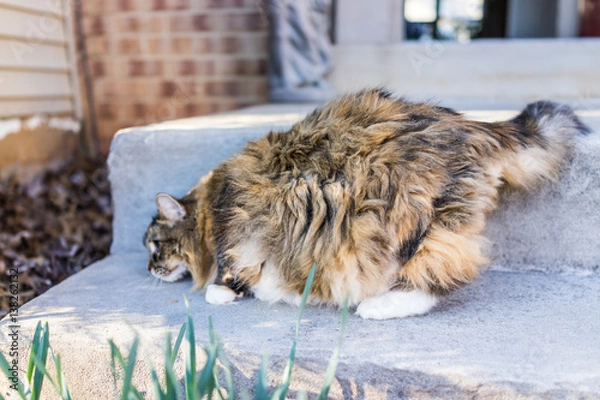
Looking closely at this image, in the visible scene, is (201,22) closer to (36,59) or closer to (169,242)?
(36,59)

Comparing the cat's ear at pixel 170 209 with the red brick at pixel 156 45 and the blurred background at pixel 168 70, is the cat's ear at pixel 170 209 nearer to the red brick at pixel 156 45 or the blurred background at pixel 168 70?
the blurred background at pixel 168 70

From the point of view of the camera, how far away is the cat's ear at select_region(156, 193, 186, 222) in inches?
87.6

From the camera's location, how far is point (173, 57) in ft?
15.8

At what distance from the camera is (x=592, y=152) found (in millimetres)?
2193

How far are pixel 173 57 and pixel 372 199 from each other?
11.5ft

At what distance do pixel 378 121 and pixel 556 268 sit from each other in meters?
1.03

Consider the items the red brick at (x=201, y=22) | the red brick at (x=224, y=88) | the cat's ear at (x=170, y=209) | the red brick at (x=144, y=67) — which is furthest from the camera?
the red brick at (x=144, y=67)

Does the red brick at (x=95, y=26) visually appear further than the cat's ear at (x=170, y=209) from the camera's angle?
Yes

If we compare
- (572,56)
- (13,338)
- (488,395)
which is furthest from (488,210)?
(572,56)

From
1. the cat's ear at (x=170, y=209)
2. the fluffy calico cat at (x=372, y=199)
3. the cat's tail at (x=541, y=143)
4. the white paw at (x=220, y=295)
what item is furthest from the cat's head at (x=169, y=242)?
the cat's tail at (x=541, y=143)

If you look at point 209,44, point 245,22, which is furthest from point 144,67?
point 245,22

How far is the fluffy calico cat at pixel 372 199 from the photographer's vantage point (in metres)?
1.84

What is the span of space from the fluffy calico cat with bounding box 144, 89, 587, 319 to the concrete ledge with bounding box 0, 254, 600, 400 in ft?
0.39

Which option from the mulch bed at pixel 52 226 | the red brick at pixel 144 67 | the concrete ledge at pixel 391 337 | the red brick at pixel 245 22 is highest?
the red brick at pixel 245 22
